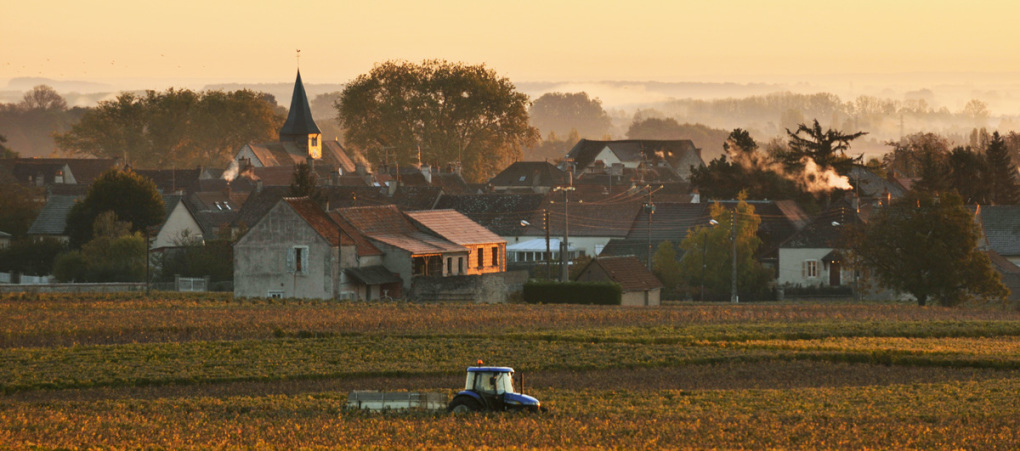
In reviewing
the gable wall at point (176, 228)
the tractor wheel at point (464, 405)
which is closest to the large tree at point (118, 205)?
the gable wall at point (176, 228)

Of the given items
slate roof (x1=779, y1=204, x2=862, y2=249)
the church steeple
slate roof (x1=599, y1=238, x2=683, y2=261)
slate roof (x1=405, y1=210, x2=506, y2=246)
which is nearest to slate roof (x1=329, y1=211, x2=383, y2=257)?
slate roof (x1=405, y1=210, x2=506, y2=246)

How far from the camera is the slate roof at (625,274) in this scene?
218 feet

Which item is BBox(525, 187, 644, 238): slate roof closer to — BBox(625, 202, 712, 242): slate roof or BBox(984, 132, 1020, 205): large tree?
BBox(625, 202, 712, 242): slate roof

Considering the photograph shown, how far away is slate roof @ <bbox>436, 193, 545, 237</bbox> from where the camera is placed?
8875 centimetres

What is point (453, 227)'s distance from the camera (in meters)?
71.4

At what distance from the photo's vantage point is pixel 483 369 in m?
25.1

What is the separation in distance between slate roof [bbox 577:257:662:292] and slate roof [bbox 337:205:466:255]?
21.6ft

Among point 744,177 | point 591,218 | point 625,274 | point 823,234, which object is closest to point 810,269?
point 823,234

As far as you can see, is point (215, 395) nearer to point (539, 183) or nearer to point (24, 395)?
point (24, 395)

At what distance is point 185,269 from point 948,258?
38.1 meters

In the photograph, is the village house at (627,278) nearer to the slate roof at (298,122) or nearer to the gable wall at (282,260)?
the gable wall at (282,260)

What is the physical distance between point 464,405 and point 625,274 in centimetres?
4215

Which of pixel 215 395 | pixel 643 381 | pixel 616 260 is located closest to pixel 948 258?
pixel 616 260

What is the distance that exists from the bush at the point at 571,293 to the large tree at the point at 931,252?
12673mm
